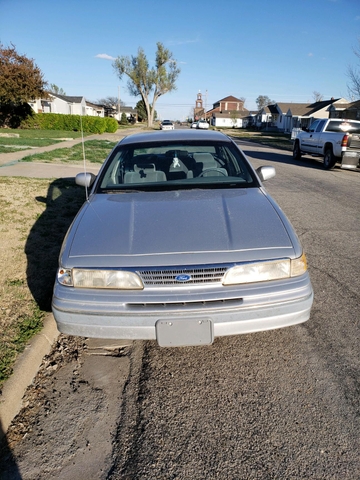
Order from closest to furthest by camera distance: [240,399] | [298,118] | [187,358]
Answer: [240,399] → [187,358] → [298,118]

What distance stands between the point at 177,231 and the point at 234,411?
1.24 metres

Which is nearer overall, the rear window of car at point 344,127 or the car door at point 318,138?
the rear window of car at point 344,127

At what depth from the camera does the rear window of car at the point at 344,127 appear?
14700 millimetres

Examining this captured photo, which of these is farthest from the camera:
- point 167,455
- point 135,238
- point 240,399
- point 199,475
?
point 135,238

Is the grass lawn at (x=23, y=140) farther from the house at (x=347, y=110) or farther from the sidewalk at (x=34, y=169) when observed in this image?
the house at (x=347, y=110)

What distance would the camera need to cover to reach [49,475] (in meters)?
2.06

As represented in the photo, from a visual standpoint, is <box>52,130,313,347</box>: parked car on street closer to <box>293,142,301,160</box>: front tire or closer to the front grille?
the front grille

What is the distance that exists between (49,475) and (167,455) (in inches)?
24.5

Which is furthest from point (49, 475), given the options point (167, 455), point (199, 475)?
point (199, 475)

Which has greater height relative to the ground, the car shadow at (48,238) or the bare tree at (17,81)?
the bare tree at (17,81)

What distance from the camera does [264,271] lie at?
2650 mm

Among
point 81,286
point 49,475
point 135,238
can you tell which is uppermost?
point 135,238

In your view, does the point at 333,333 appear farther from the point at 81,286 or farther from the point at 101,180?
the point at 101,180

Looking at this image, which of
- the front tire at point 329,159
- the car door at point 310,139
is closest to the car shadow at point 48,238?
the front tire at point 329,159
